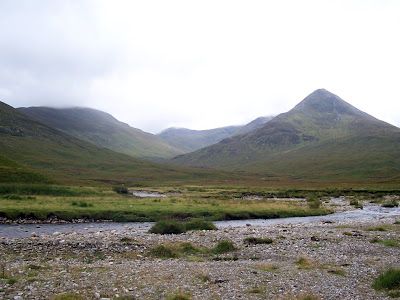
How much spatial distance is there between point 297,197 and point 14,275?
3138 inches

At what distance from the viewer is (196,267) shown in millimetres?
22703

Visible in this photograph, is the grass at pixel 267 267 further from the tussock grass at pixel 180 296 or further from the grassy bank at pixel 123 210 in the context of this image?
the grassy bank at pixel 123 210

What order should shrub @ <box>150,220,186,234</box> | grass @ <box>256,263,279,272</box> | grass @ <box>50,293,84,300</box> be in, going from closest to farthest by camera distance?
grass @ <box>50,293,84,300</box> → grass @ <box>256,263,279,272</box> → shrub @ <box>150,220,186,234</box>

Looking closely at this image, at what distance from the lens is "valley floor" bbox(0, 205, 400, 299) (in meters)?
17.7

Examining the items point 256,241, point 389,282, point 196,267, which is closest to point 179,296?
point 196,267

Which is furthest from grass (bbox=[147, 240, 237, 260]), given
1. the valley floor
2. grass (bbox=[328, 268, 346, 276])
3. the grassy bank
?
the grassy bank

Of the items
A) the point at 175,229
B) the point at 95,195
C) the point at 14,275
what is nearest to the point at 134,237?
the point at 175,229

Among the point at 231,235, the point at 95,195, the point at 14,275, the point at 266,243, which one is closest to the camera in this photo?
the point at 14,275

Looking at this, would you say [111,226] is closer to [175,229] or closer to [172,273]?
[175,229]

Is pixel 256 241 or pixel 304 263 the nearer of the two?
pixel 304 263

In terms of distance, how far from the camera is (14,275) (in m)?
20.1

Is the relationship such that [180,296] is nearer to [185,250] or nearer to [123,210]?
[185,250]

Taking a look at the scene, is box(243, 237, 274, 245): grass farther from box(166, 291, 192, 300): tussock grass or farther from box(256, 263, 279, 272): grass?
box(166, 291, 192, 300): tussock grass

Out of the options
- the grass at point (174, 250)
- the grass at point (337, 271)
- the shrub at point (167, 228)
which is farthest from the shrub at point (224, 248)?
the shrub at point (167, 228)
